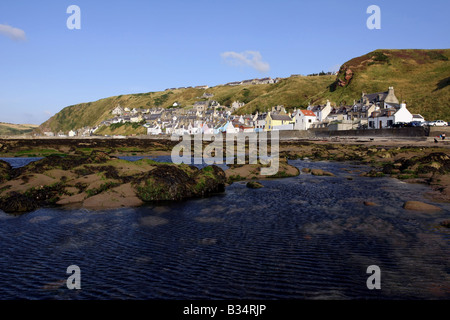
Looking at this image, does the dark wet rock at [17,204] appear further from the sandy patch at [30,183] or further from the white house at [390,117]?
the white house at [390,117]

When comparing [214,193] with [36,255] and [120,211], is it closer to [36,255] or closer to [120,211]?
[120,211]

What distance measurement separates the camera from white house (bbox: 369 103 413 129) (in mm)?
90438

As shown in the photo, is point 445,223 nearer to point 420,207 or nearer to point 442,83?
point 420,207

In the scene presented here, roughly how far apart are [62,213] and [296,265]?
14.7 meters

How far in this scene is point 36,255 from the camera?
11.9 m

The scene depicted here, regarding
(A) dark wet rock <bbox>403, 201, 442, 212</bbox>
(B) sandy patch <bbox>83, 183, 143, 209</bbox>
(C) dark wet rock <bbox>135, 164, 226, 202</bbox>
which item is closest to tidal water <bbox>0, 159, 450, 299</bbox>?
(A) dark wet rock <bbox>403, 201, 442, 212</bbox>

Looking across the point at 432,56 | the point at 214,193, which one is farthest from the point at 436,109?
the point at 214,193

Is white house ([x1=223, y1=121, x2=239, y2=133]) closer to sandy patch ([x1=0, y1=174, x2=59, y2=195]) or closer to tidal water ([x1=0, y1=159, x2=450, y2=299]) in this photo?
sandy patch ([x1=0, y1=174, x2=59, y2=195])

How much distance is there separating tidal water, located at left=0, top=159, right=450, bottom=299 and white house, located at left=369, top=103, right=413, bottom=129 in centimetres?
8152

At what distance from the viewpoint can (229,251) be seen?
12.3 meters

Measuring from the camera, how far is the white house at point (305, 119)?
128 metres

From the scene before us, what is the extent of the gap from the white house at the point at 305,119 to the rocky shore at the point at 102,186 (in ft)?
354

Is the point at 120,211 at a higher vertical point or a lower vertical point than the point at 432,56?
lower
